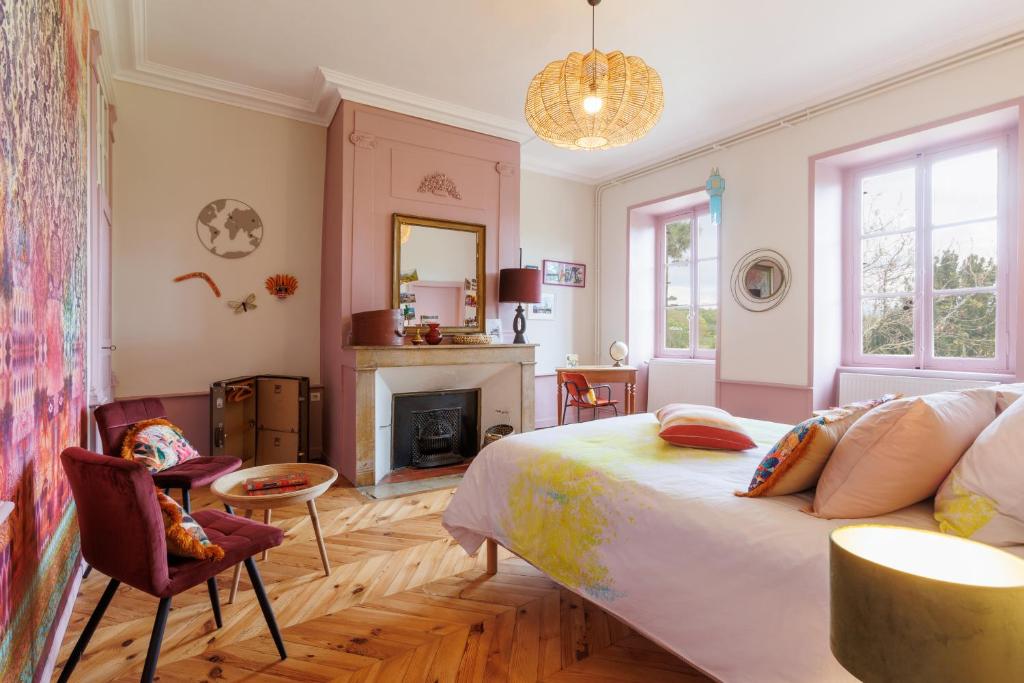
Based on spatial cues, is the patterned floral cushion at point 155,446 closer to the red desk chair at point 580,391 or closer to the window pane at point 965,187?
the red desk chair at point 580,391

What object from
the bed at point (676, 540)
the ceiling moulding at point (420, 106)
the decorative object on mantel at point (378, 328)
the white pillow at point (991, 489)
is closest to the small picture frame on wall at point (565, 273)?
the ceiling moulding at point (420, 106)

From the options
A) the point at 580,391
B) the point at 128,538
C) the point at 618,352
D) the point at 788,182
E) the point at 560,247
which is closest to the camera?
the point at 128,538

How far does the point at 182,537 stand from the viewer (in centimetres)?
154

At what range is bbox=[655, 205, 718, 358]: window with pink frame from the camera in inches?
211

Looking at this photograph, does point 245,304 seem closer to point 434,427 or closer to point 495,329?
point 434,427

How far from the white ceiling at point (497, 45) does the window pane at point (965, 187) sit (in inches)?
30.8

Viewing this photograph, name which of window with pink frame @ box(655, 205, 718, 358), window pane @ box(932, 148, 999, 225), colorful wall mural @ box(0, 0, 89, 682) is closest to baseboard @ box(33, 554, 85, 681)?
colorful wall mural @ box(0, 0, 89, 682)

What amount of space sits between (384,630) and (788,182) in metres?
4.38

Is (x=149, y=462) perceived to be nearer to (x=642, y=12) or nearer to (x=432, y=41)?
(x=432, y=41)

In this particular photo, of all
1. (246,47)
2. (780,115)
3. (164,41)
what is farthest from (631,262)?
(164,41)

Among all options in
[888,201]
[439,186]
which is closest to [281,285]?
[439,186]

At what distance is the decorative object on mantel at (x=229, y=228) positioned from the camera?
13.0 ft

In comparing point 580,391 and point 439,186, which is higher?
point 439,186

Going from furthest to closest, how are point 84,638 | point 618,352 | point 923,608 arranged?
1. point 618,352
2. point 84,638
3. point 923,608
